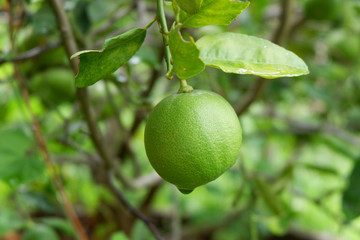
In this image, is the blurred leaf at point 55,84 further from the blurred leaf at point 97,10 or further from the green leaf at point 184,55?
the green leaf at point 184,55

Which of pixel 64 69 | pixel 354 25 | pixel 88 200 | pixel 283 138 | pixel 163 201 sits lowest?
pixel 163 201

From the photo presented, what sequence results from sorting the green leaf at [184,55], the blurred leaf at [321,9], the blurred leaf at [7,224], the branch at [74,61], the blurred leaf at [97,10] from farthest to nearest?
the blurred leaf at [321,9] < the blurred leaf at [7,224] < the blurred leaf at [97,10] < the branch at [74,61] < the green leaf at [184,55]

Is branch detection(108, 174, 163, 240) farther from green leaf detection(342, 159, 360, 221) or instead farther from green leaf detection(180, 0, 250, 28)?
green leaf detection(342, 159, 360, 221)

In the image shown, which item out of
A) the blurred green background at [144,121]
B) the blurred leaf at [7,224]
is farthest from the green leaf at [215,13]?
the blurred leaf at [7,224]

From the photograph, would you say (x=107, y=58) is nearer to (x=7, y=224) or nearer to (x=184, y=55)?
(x=184, y=55)

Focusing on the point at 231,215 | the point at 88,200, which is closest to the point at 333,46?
the point at 231,215

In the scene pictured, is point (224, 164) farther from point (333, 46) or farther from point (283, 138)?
point (283, 138)
